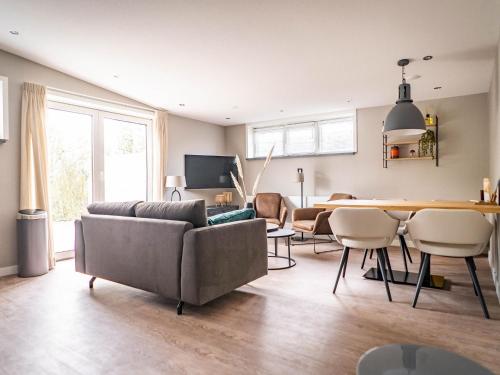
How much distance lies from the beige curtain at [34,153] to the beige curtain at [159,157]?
176cm

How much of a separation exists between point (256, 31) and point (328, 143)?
137 inches

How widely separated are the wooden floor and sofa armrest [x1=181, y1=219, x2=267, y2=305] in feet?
0.59

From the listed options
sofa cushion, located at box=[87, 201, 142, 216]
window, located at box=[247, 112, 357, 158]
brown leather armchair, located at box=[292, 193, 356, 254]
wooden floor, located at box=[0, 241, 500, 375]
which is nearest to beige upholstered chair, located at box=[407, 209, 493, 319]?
wooden floor, located at box=[0, 241, 500, 375]

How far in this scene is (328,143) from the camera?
6129 millimetres

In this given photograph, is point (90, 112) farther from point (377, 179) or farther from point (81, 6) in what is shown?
point (377, 179)

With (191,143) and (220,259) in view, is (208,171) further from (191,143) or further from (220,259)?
(220,259)

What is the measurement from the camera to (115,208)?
311cm

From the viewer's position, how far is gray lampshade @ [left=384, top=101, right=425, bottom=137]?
3326 mm

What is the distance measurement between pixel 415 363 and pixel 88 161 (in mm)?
4863

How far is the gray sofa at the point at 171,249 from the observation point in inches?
97.2

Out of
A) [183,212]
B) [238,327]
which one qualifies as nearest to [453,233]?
[238,327]

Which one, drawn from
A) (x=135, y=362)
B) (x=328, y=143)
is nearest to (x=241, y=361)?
(x=135, y=362)

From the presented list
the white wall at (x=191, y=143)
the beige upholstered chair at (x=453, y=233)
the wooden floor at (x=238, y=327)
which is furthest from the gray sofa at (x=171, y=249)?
the white wall at (x=191, y=143)

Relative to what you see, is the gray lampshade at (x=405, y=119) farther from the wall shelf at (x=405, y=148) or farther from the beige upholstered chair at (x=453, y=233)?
the wall shelf at (x=405, y=148)
